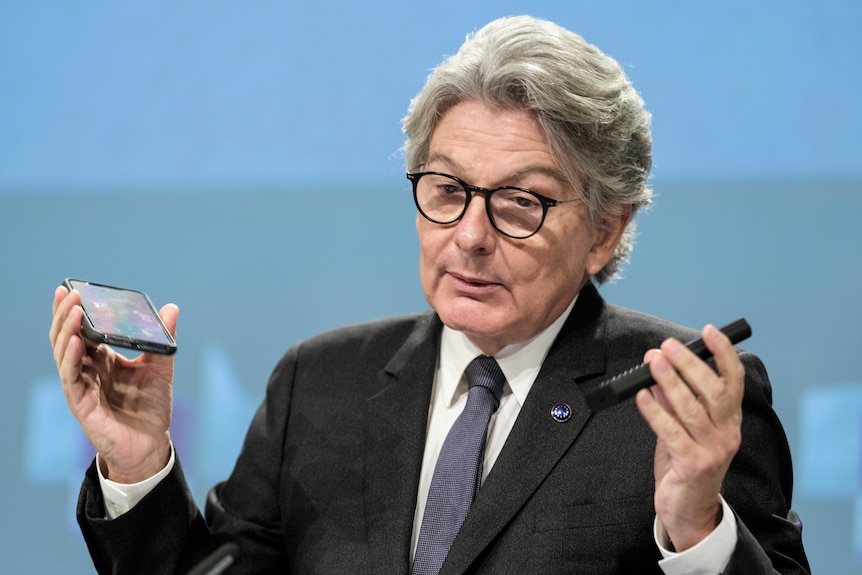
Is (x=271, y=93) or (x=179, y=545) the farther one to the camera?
(x=271, y=93)

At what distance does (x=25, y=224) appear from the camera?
2719 mm

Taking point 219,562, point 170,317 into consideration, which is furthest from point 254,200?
point 219,562

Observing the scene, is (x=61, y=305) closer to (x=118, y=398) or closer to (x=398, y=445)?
(x=118, y=398)

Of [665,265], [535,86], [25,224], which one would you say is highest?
[535,86]

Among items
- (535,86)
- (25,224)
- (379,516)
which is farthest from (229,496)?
(25,224)

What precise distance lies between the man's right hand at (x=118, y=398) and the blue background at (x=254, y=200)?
2.85ft

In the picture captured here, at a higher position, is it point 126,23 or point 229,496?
point 126,23

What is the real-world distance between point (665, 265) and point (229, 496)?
50.6 inches

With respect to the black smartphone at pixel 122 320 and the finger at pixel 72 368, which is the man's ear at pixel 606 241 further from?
the finger at pixel 72 368

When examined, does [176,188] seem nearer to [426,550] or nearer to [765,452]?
[426,550]

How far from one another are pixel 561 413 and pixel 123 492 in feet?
2.62

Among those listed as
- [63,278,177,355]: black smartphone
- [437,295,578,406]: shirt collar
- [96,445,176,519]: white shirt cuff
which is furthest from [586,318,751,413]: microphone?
[96,445,176,519]: white shirt cuff

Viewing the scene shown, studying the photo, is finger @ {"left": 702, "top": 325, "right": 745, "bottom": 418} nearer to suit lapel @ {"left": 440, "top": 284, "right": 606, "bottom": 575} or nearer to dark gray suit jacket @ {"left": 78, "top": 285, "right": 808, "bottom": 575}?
dark gray suit jacket @ {"left": 78, "top": 285, "right": 808, "bottom": 575}

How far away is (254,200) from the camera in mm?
2686
